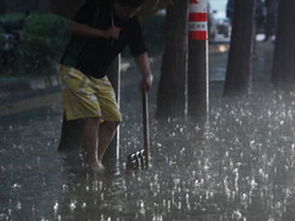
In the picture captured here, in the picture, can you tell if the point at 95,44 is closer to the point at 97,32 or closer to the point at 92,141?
the point at 97,32

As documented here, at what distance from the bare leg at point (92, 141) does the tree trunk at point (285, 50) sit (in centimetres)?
1065

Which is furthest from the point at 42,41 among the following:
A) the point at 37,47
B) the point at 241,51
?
the point at 241,51

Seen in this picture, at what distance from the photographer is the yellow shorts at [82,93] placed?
9242 mm

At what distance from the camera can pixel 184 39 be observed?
1402 cm

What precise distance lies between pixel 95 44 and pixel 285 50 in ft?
36.0

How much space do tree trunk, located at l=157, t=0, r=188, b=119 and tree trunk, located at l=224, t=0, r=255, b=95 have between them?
395cm

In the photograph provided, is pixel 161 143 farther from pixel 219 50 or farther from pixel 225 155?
pixel 219 50

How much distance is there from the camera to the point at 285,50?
1983cm

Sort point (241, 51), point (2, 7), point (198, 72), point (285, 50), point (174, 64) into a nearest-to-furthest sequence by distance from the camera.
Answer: point (174, 64), point (198, 72), point (241, 51), point (285, 50), point (2, 7)

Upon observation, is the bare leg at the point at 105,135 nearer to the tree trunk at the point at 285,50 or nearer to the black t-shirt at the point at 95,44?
the black t-shirt at the point at 95,44

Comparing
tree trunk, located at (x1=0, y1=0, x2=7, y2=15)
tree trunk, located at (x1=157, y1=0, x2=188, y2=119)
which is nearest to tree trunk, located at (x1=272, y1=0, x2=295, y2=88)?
tree trunk, located at (x1=157, y1=0, x2=188, y2=119)

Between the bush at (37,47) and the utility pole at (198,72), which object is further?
the bush at (37,47)

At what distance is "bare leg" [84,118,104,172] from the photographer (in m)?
9.37

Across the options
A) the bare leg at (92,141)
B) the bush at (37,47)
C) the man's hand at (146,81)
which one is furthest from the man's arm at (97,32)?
the bush at (37,47)
